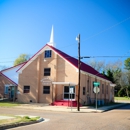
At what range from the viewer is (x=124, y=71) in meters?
68.2

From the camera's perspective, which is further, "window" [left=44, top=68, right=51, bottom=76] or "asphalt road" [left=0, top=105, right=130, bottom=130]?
"window" [left=44, top=68, right=51, bottom=76]

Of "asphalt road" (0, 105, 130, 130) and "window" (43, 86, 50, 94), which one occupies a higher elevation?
"window" (43, 86, 50, 94)

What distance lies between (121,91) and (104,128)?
201 ft

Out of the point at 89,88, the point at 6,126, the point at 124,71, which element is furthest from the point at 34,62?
the point at 124,71

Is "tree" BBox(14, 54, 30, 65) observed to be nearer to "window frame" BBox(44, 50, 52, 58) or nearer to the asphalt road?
"window frame" BBox(44, 50, 52, 58)

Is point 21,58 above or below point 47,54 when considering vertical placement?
above

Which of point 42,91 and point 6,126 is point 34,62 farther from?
point 6,126

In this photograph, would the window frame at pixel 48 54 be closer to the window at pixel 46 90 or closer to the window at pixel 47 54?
the window at pixel 47 54

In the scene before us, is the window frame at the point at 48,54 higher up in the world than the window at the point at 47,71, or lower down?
higher up

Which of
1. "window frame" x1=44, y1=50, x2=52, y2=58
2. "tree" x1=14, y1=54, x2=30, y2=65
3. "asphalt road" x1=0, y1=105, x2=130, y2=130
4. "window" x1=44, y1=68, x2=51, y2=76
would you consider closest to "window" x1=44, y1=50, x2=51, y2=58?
"window frame" x1=44, y1=50, x2=52, y2=58

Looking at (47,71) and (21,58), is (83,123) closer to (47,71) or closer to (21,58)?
(47,71)

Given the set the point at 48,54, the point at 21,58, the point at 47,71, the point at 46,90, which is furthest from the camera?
the point at 21,58

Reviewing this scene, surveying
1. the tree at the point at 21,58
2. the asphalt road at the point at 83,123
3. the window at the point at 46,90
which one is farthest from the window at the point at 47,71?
the tree at the point at 21,58

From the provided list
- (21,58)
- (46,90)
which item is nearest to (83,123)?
(46,90)
